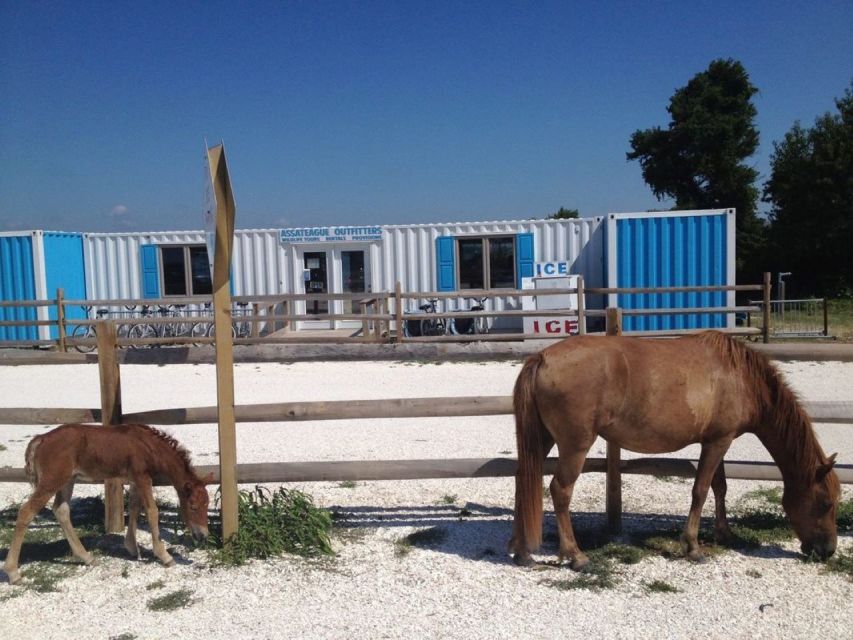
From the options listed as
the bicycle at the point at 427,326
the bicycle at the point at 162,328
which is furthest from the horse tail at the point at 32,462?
the bicycle at the point at 162,328

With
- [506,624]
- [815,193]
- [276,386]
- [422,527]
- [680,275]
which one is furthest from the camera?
[815,193]

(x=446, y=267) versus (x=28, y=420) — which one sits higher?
(x=446, y=267)

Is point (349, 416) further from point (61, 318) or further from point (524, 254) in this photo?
point (61, 318)

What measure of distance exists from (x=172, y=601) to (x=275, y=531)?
0.84 m

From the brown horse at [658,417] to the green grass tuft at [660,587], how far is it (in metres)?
0.39

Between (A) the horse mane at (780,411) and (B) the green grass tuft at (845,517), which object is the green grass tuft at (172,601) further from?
(B) the green grass tuft at (845,517)

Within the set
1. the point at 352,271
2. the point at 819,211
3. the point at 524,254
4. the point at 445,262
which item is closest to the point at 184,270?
the point at 352,271

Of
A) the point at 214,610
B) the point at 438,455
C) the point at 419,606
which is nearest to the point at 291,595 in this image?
the point at 214,610

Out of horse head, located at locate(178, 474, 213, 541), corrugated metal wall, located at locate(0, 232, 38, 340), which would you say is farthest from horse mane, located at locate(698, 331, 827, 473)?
corrugated metal wall, located at locate(0, 232, 38, 340)

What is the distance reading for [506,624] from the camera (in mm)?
3641

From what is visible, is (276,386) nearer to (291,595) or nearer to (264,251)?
(264,251)

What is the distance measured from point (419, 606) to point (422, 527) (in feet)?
3.96

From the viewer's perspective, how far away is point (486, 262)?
55.4 ft

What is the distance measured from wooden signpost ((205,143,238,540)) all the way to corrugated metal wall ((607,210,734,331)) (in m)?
12.2
